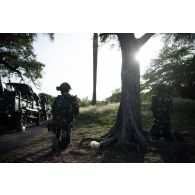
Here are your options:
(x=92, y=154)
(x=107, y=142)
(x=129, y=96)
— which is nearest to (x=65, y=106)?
(x=92, y=154)

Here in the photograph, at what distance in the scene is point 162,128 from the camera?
9.19 meters

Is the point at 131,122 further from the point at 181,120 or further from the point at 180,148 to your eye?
the point at 181,120

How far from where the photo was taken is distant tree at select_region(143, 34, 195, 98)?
33.1 ft

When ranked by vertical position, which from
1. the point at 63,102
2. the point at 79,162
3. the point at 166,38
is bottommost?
the point at 79,162

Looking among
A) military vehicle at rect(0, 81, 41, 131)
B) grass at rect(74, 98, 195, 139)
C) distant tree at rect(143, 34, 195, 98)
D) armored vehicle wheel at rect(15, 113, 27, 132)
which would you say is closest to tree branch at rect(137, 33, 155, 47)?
distant tree at rect(143, 34, 195, 98)

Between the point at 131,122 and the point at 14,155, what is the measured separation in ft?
11.4

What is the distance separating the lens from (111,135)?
8508 mm

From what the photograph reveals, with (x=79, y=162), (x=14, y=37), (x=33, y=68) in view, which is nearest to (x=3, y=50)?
(x=33, y=68)

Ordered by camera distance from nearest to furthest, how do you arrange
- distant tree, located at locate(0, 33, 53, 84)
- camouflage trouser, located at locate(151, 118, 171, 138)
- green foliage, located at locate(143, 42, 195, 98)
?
camouflage trouser, located at locate(151, 118, 171, 138), distant tree, located at locate(0, 33, 53, 84), green foliage, located at locate(143, 42, 195, 98)

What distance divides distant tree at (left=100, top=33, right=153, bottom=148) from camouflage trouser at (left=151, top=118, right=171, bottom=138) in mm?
1059

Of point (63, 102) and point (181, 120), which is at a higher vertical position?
point (63, 102)

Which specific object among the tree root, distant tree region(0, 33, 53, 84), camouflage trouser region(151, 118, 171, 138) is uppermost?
distant tree region(0, 33, 53, 84)

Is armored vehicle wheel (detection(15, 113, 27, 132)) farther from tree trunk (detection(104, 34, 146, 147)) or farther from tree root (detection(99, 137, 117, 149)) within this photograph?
tree root (detection(99, 137, 117, 149))

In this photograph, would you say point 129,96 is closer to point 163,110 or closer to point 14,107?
point 163,110
